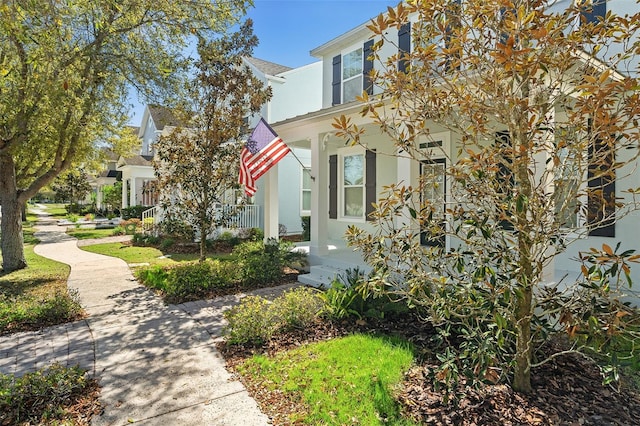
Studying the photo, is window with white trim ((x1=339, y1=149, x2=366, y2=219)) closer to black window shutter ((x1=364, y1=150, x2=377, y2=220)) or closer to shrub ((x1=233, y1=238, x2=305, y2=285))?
black window shutter ((x1=364, y1=150, x2=377, y2=220))

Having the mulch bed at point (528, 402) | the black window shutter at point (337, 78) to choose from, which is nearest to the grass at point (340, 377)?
the mulch bed at point (528, 402)

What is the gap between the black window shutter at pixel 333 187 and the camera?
11219mm

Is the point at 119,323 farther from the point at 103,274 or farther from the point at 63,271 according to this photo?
the point at 63,271

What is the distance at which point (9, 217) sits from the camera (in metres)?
8.93

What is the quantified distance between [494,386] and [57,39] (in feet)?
28.4

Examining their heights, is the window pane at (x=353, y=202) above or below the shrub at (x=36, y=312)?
above

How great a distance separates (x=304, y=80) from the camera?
53.0 feet

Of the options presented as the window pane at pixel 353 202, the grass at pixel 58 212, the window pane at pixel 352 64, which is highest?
the window pane at pixel 352 64

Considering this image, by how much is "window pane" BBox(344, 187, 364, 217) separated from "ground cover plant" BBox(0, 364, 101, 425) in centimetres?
803

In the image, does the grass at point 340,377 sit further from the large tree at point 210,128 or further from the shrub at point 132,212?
the shrub at point 132,212

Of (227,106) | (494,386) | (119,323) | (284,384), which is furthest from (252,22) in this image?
(494,386)

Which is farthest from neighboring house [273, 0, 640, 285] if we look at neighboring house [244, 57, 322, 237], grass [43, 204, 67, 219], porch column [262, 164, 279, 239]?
grass [43, 204, 67, 219]

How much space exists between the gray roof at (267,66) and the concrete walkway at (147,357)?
11576 millimetres

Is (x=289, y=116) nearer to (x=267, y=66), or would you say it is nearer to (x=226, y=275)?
(x=267, y=66)
